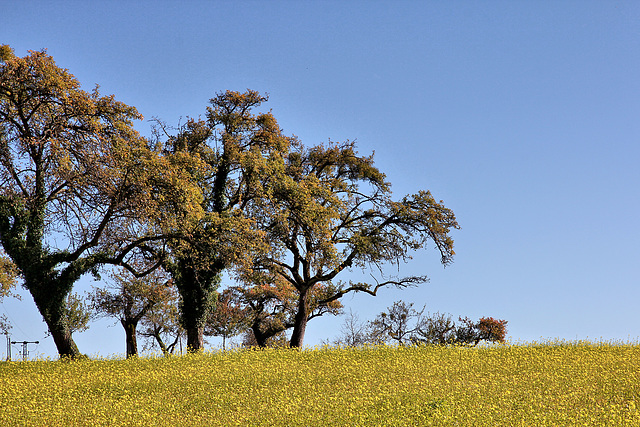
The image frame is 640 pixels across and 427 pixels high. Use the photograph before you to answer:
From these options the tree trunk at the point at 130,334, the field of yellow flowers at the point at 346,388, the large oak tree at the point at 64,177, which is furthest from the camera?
the tree trunk at the point at 130,334

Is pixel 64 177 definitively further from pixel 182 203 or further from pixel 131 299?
pixel 131 299

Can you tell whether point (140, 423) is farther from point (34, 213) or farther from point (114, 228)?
point (34, 213)

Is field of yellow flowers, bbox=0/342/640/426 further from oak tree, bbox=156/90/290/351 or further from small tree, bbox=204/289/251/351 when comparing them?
small tree, bbox=204/289/251/351

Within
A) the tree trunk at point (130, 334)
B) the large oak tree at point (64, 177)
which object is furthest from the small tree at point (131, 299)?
the large oak tree at point (64, 177)

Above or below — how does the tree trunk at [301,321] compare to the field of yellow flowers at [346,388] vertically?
above

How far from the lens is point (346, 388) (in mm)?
15656

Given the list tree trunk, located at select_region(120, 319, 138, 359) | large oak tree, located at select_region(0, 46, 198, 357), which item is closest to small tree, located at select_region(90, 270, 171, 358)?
tree trunk, located at select_region(120, 319, 138, 359)

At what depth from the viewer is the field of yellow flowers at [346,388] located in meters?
12.8

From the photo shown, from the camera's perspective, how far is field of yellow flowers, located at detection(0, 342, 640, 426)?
1277cm

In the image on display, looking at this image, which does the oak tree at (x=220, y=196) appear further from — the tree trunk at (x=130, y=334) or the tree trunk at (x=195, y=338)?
the tree trunk at (x=130, y=334)

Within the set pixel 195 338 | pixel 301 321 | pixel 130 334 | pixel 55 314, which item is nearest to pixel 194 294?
pixel 195 338

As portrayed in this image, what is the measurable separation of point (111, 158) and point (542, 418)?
57.3 feet

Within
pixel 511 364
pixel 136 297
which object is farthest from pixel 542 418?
pixel 136 297

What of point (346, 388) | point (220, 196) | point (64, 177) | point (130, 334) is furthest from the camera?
point (130, 334)
